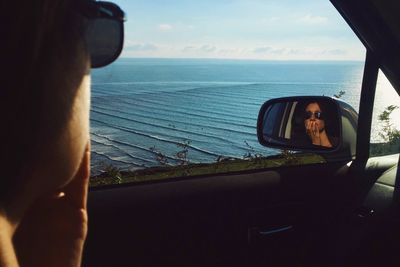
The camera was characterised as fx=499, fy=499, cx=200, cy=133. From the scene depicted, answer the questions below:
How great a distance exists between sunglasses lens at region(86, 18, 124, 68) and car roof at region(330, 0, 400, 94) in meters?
1.56

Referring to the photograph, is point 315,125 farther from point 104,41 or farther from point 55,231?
point 55,231

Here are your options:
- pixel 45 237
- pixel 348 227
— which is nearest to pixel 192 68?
pixel 348 227

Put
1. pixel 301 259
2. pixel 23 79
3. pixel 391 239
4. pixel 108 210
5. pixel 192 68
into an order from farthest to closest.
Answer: pixel 192 68 < pixel 301 259 < pixel 391 239 < pixel 108 210 < pixel 23 79

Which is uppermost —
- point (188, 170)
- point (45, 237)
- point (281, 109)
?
point (281, 109)

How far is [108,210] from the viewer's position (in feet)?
8.46

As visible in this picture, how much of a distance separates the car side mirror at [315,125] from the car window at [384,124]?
176 millimetres

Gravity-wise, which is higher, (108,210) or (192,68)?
(192,68)

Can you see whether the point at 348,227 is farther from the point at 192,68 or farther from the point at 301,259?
the point at 192,68

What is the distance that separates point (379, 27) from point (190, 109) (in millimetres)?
1819

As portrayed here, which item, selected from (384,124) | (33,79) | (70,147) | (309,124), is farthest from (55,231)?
(384,124)

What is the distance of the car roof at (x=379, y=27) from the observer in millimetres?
2523

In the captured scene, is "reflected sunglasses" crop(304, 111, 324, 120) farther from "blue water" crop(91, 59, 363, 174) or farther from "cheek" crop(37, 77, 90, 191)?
"cheek" crop(37, 77, 90, 191)

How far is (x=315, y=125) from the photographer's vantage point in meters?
3.15

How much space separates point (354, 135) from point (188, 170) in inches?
43.4
